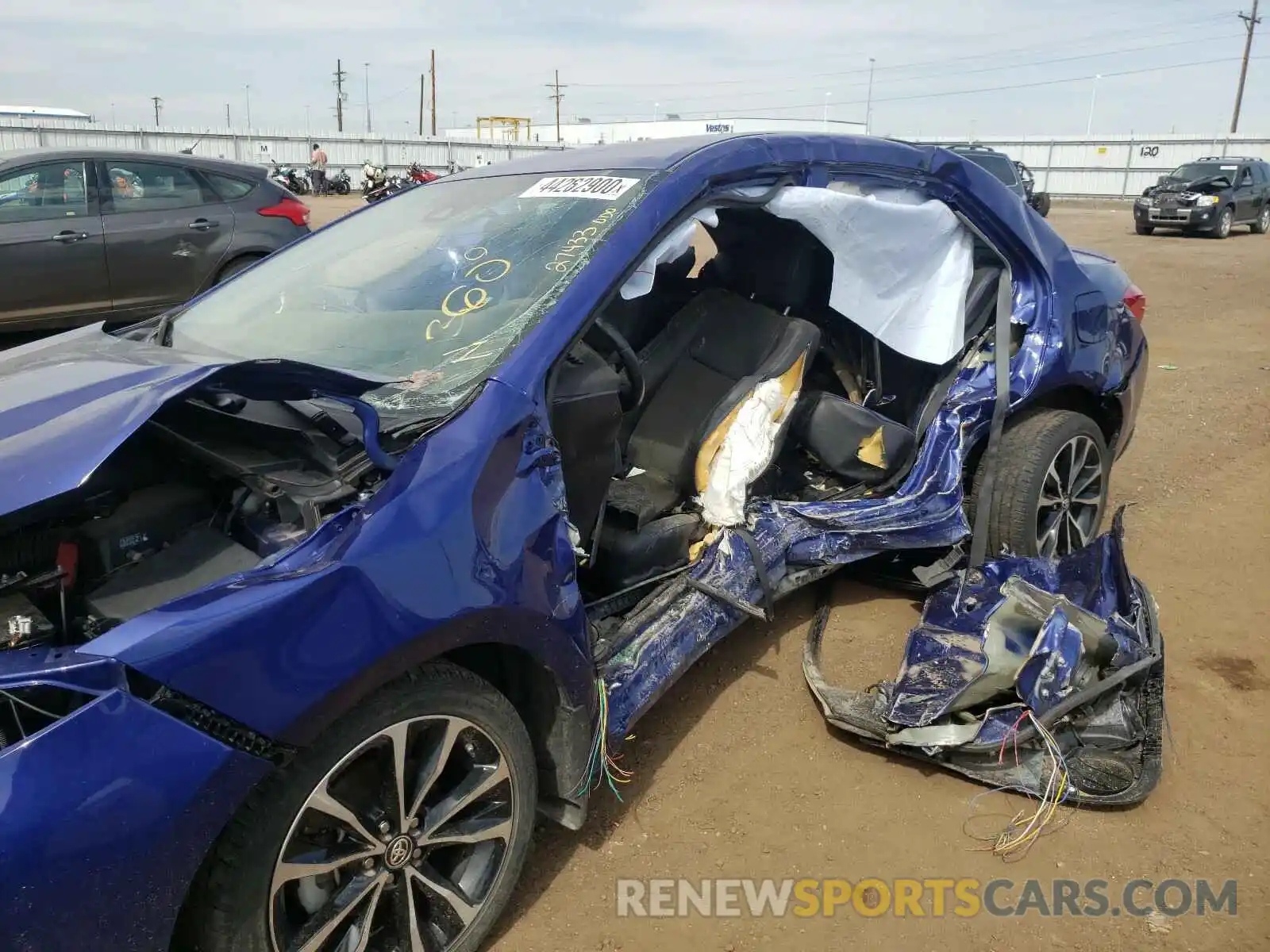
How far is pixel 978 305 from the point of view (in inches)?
146

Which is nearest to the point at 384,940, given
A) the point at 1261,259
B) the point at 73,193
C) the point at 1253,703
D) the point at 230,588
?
the point at 230,588

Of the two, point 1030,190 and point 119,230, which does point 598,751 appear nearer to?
point 119,230

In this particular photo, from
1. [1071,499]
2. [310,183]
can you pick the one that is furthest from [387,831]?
[310,183]

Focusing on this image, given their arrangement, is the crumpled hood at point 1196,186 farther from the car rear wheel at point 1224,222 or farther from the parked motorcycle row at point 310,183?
the parked motorcycle row at point 310,183

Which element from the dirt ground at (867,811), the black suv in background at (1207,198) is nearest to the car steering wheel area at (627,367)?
the dirt ground at (867,811)

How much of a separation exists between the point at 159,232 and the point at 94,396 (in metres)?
6.21

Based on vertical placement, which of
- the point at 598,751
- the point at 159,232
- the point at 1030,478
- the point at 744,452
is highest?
the point at 159,232

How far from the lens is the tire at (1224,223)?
812 inches

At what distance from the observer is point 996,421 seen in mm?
3535

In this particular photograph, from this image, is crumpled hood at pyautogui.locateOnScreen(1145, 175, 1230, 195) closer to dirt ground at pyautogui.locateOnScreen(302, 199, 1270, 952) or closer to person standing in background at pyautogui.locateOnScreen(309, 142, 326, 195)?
dirt ground at pyautogui.locateOnScreen(302, 199, 1270, 952)

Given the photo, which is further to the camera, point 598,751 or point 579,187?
point 579,187

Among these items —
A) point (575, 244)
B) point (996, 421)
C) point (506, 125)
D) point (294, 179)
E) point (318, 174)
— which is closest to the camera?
point (575, 244)

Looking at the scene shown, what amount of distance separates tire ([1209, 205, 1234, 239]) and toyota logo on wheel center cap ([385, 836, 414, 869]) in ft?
77.5

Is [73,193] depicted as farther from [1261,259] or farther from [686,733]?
[1261,259]
